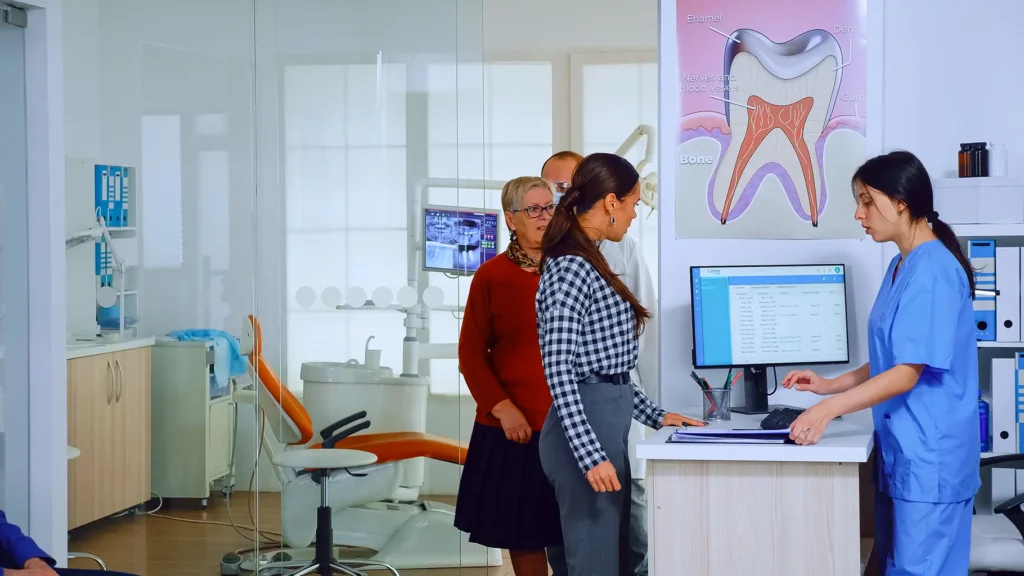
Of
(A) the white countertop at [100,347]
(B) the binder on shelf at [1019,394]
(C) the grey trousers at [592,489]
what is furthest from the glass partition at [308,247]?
(B) the binder on shelf at [1019,394]

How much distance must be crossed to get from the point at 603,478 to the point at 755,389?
0.73 meters

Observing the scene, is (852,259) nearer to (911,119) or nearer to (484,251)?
(911,119)

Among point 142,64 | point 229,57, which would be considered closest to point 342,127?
point 229,57

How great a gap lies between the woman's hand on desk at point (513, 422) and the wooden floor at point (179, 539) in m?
1.07

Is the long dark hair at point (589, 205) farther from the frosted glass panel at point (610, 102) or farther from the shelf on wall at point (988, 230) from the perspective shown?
the frosted glass panel at point (610, 102)

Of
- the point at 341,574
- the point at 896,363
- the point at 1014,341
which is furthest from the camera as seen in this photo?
the point at 341,574

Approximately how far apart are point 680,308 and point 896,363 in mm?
805

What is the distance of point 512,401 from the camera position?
2.95 metres

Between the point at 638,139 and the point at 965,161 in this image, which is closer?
the point at 965,161

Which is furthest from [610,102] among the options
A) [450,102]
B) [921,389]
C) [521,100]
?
[921,389]

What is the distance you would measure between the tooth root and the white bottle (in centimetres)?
48

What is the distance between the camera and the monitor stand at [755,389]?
283 centimetres

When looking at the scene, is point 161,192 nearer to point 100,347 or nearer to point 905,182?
point 100,347

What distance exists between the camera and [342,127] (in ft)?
12.0
